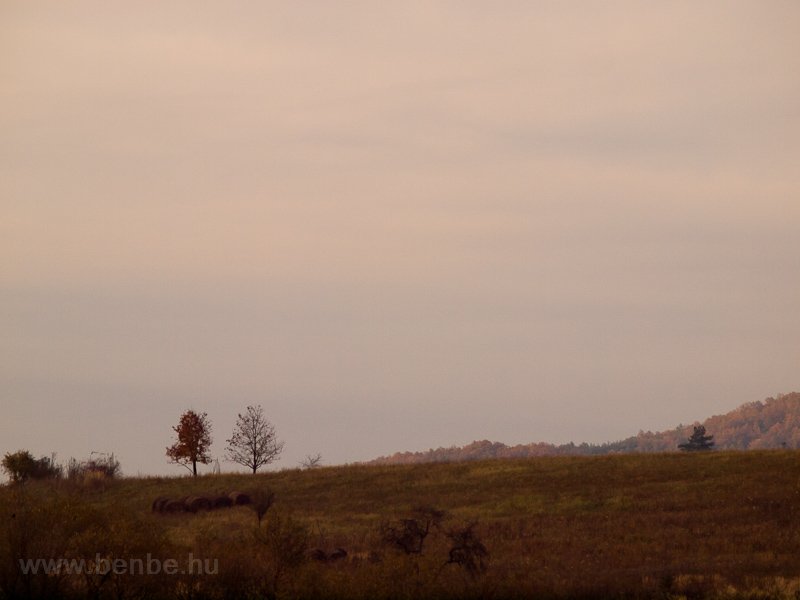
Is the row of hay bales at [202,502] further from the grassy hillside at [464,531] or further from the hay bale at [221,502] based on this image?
the grassy hillside at [464,531]

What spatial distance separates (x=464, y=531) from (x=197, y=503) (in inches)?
927

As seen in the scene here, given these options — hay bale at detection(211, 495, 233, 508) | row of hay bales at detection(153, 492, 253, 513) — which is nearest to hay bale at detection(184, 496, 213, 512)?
row of hay bales at detection(153, 492, 253, 513)

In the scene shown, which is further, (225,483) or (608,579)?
(225,483)

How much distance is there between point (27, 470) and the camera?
66.9 meters

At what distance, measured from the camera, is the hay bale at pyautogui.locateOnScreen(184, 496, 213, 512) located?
49369 millimetres

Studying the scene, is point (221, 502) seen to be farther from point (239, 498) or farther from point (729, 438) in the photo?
point (729, 438)

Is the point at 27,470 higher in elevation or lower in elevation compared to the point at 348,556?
higher

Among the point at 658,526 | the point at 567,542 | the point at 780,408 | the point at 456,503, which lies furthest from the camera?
the point at 780,408

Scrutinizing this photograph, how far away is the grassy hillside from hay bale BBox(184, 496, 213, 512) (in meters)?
0.91

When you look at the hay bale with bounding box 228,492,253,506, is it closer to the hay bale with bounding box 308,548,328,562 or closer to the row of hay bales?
the row of hay bales

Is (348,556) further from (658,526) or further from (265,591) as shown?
(658,526)

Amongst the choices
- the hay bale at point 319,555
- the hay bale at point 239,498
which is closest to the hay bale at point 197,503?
the hay bale at point 239,498

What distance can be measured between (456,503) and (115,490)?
24.4 metres

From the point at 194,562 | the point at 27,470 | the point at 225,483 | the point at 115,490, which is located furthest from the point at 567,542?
the point at 27,470
